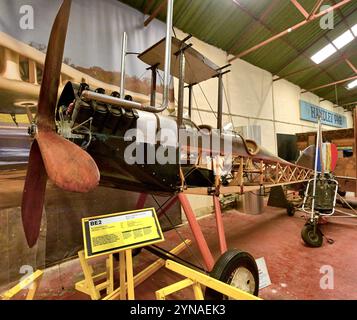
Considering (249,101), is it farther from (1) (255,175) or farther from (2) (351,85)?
(2) (351,85)

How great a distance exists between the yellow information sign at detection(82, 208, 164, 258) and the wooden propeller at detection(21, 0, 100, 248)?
407 mm

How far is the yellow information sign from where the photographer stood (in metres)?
1.17

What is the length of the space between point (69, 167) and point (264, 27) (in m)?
5.89

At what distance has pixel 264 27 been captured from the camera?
16.3ft

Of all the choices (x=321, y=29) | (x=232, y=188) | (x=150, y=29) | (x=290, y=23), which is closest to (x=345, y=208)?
(x=232, y=188)

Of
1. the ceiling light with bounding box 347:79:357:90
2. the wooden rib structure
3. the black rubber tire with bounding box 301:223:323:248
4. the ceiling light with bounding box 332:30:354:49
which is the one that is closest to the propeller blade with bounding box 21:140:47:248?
the wooden rib structure

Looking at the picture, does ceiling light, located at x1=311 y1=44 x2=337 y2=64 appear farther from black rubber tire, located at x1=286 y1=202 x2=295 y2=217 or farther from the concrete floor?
the concrete floor

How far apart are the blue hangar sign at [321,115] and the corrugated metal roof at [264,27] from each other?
6.25 feet

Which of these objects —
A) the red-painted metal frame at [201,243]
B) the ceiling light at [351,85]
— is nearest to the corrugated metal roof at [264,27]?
the ceiling light at [351,85]

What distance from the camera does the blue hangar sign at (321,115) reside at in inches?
358

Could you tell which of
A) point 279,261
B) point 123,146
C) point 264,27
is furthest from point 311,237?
point 264,27

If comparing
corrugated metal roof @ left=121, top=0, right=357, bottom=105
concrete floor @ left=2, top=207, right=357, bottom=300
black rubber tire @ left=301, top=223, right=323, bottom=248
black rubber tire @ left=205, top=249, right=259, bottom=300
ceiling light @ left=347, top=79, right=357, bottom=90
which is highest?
ceiling light @ left=347, top=79, right=357, bottom=90
